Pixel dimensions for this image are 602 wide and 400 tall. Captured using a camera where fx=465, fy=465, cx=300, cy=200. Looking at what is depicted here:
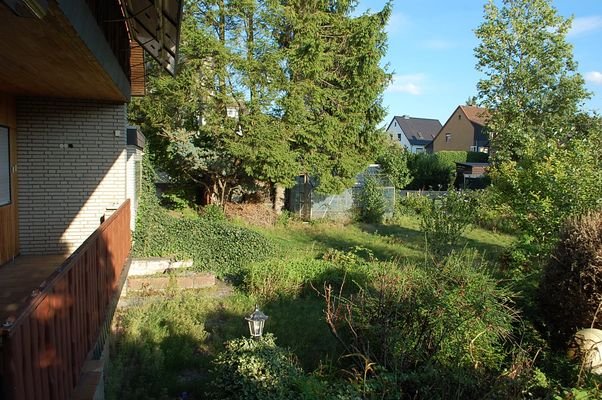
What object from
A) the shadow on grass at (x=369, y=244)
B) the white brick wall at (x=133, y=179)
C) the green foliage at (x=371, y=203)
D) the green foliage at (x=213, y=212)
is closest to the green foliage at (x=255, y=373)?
the white brick wall at (x=133, y=179)

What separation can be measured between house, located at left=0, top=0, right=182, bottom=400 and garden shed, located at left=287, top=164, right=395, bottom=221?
10486 mm

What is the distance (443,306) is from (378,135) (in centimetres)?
1385

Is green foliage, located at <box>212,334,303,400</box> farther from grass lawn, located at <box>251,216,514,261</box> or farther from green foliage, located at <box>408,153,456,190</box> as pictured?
green foliage, located at <box>408,153,456,190</box>

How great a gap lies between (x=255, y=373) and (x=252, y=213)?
13.8 metres

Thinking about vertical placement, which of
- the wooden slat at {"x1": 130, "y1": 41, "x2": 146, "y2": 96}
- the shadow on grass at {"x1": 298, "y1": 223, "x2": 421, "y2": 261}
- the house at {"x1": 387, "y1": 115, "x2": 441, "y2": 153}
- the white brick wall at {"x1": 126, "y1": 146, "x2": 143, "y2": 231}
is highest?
the house at {"x1": 387, "y1": 115, "x2": 441, "y2": 153}

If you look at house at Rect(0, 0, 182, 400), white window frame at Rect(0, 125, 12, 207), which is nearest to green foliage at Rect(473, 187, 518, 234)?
house at Rect(0, 0, 182, 400)

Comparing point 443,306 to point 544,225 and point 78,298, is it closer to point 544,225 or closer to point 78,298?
point 78,298

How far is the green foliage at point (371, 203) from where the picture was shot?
20.1 metres

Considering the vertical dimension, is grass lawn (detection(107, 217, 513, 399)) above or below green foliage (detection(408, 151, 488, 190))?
below

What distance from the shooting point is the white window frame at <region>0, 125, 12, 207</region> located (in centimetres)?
699

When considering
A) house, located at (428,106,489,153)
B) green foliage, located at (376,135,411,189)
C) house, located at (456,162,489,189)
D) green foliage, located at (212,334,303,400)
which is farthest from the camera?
house, located at (428,106,489,153)

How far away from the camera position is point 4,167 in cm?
714

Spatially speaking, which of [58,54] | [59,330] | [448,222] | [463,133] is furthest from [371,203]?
[463,133]

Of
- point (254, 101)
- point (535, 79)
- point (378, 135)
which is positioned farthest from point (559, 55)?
point (254, 101)
